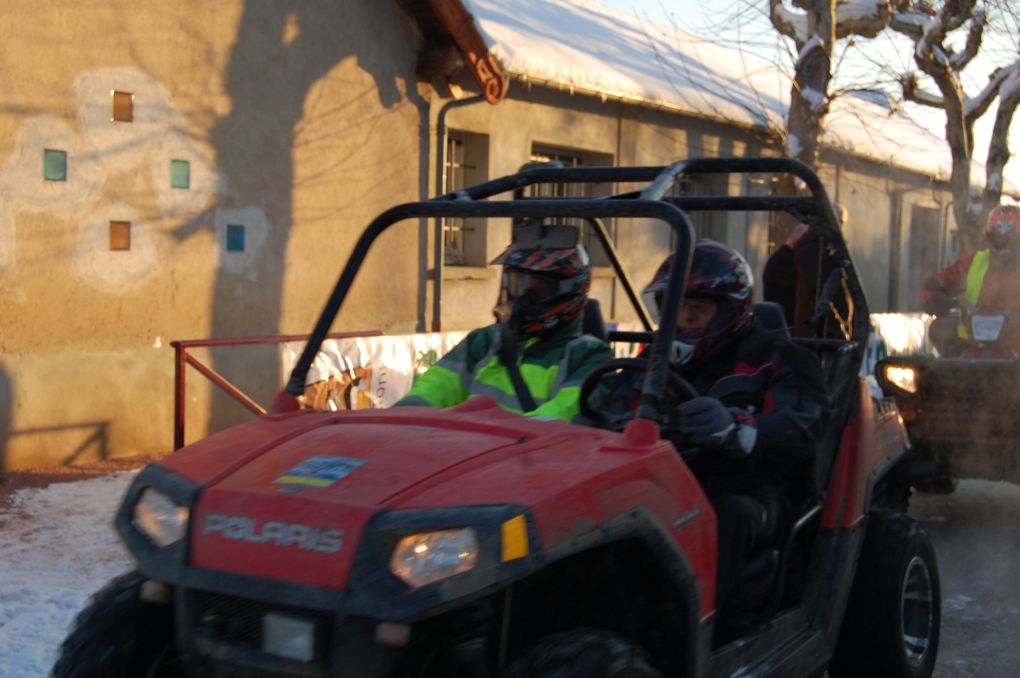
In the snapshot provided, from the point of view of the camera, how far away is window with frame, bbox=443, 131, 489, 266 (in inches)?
531

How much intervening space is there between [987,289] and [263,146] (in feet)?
20.2

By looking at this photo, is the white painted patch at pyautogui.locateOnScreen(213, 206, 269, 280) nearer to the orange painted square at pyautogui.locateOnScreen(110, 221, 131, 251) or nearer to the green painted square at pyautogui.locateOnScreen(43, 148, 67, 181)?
the orange painted square at pyautogui.locateOnScreen(110, 221, 131, 251)

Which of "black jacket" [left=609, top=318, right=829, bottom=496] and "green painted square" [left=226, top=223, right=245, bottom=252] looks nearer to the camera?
"black jacket" [left=609, top=318, right=829, bottom=496]

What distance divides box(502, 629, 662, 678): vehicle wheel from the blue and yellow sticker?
1.96ft

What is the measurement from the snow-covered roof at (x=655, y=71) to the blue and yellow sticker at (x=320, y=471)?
382 inches

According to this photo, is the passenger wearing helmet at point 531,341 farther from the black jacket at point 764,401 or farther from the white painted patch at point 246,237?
the white painted patch at point 246,237

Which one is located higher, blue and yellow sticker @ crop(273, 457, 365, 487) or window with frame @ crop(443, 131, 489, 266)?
window with frame @ crop(443, 131, 489, 266)

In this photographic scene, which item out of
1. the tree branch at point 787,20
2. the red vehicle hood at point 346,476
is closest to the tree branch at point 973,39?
the tree branch at point 787,20

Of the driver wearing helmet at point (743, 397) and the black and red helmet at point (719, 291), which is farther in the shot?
the black and red helmet at point (719, 291)

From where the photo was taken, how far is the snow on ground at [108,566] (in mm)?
5262

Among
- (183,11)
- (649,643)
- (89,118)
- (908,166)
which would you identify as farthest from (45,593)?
(908,166)

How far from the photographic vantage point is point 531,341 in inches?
171

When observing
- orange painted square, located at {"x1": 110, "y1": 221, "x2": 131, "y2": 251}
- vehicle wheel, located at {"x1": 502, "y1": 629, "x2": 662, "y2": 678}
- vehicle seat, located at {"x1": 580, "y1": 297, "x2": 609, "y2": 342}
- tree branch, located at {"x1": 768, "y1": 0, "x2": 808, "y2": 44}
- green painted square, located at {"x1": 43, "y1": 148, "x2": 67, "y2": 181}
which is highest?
tree branch, located at {"x1": 768, "y1": 0, "x2": 808, "y2": 44}

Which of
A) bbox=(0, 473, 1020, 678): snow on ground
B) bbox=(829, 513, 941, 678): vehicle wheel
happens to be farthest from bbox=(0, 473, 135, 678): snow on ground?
bbox=(829, 513, 941, 678): vehicle wheel
